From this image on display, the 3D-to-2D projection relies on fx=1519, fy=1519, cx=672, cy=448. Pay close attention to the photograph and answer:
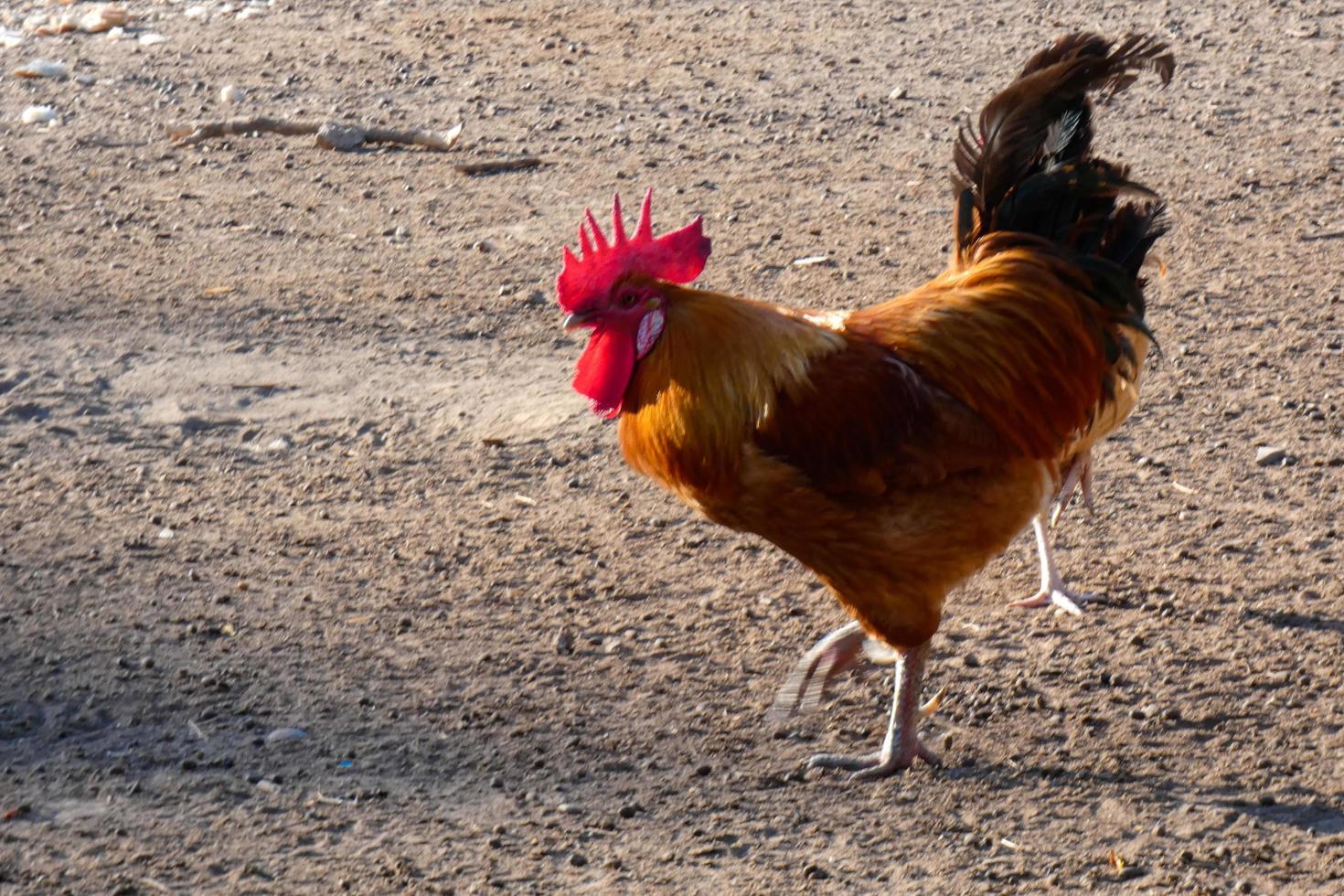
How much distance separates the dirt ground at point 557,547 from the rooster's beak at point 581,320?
1.12m

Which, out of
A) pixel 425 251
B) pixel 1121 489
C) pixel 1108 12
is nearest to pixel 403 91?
pixel 425 251

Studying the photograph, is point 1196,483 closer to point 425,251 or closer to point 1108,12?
point 425,251

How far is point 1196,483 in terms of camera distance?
5285 millimetres

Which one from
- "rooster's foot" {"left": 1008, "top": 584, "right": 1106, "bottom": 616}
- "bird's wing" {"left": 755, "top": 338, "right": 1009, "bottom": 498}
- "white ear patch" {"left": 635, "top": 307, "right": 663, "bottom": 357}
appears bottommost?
"rooster's foot" {"left": 1008, "top": 584, "right": 1106, "bottom": 616}

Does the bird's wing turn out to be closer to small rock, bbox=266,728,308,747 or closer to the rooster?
the rooster

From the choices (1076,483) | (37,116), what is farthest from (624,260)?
(37,116)

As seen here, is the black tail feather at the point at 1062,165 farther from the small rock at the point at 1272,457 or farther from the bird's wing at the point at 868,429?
the small rock at the point at 1272,457

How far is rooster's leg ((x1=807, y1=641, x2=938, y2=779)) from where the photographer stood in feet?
13.1

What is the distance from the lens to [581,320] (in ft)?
12.7

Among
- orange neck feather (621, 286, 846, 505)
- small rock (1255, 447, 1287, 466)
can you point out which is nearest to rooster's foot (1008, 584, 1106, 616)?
small rock (1255, 447, 1287, 466)

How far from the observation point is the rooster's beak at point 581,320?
3.86 metres

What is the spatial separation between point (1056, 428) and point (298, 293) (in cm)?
406

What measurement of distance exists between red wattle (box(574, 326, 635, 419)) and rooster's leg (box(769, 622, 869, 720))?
0.91m

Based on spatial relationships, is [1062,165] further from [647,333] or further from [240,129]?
[240,129]
